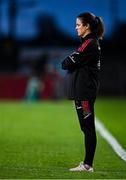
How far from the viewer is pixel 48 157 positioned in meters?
12.2

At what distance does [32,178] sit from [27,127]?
30.9 feet

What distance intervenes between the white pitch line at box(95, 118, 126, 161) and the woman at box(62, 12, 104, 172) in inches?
69.8

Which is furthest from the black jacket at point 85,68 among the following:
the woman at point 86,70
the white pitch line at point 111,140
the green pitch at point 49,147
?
the white pitch line at point 111,140

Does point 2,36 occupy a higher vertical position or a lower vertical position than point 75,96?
lower

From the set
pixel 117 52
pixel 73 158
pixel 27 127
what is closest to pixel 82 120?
pixel 73 158

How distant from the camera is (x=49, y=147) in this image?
13953 millimetres

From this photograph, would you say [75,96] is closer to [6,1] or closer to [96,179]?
[96,179]

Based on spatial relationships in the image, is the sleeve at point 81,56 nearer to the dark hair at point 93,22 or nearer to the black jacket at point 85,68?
the black jacket at point 85,68

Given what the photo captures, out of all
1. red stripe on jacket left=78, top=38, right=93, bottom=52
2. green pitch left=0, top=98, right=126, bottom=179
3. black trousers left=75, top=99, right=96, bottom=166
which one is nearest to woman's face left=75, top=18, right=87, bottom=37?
red stripe on jacket left=78, top=38, right=93, bottom=52

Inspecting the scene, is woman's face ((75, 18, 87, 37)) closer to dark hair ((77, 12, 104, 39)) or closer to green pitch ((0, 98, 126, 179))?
dark hair ((77, 12, 104, 39))

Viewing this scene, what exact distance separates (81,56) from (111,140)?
5.45 meters

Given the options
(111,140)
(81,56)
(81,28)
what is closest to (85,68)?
(81,56)

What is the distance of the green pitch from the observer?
33.2ft

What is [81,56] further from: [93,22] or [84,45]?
[93,22]
